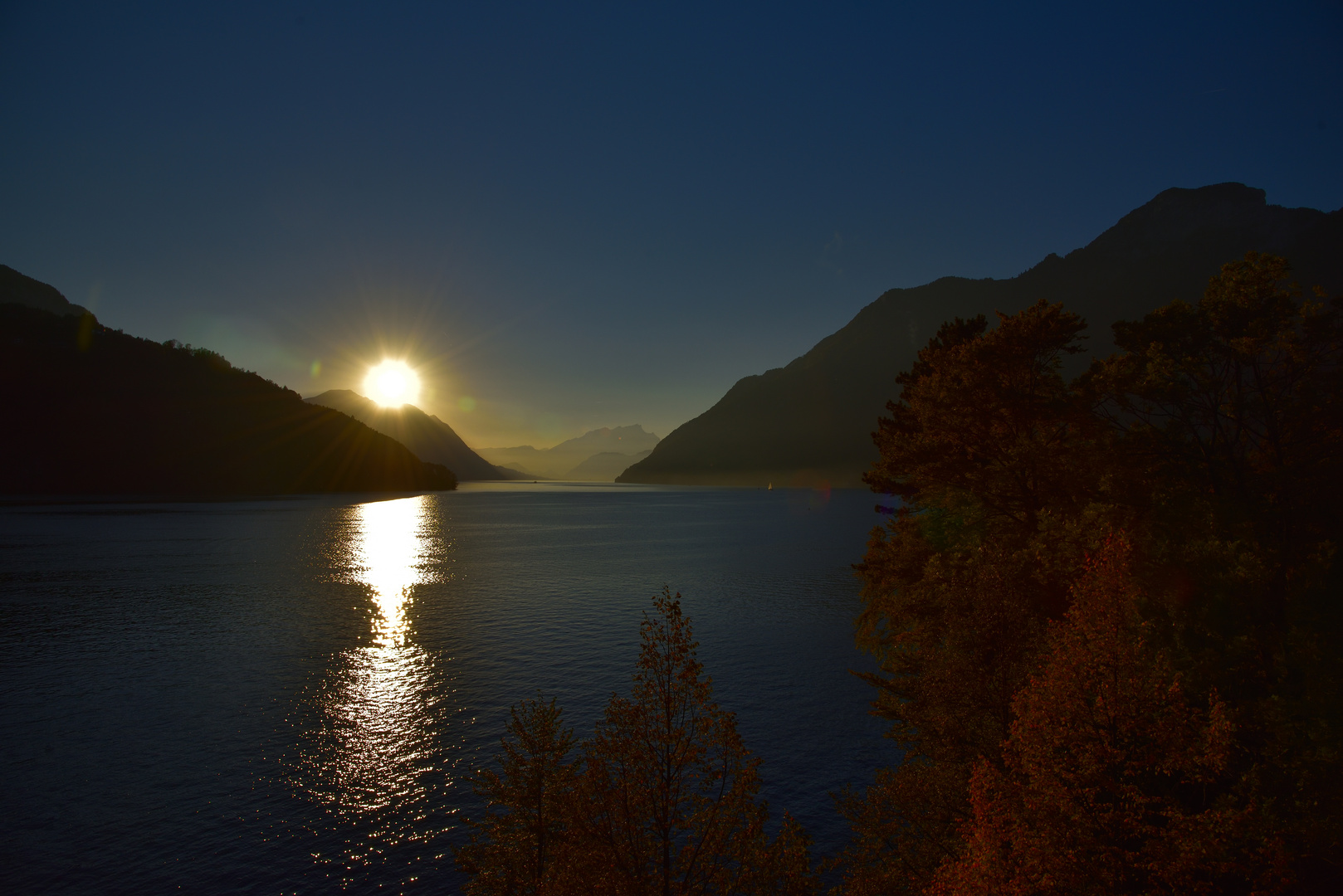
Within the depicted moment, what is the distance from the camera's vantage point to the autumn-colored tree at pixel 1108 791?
18.1m

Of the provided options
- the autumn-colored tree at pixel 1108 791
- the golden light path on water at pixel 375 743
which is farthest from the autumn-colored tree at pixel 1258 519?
the golden light path on water at pixel 375 743

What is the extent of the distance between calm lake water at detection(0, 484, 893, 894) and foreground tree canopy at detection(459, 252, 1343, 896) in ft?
13.4

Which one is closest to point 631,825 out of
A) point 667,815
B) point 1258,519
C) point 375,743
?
point 667,815

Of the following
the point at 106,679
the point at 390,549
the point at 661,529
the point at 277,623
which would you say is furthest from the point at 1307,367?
the point at 661,529

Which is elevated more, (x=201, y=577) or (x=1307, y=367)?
(x=1307, y=367)

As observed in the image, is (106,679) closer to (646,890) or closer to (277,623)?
(277,623)

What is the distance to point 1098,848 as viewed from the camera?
1877 cm

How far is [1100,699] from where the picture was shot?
2031 centimetres

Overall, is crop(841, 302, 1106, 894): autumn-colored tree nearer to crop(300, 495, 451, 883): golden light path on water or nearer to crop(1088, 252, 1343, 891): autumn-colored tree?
crop(1088, 252, 1343, 891): autumn-colored tree

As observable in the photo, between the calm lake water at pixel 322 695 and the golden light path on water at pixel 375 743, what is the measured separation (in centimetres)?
14

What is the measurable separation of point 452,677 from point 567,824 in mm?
26204

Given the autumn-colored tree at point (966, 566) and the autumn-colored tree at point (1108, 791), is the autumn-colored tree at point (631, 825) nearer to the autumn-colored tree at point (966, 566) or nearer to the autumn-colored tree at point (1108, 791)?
the autumn-colored tree at point (966, 566)

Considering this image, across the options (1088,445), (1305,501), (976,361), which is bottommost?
(1305,501)

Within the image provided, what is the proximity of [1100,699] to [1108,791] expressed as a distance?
3.88 meters
